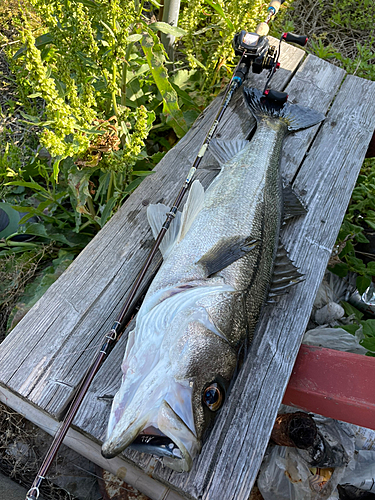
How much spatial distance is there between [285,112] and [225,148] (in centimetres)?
68

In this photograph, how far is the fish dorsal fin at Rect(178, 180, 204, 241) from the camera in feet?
7.32

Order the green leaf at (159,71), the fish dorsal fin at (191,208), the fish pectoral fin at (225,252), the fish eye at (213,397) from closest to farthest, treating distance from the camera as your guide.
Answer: the fish eye at (213,397)
the fish pectoral fin at (225,252)
the fish dorsal fin at (191,208)
the green leaf at (159,71)

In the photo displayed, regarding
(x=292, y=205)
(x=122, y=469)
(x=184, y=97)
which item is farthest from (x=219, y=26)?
(x=122, y=469)

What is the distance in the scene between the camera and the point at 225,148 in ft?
9.16

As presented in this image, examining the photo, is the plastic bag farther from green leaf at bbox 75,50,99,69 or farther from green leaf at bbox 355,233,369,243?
green leaf at bbox 75,50,99,69

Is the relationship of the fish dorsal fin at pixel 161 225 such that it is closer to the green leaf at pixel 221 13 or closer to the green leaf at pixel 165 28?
the green leaf at pixel 165 28

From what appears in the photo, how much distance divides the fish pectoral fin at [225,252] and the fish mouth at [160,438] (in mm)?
769

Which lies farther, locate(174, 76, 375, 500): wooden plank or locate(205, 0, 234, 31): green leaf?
locate(205, 0, 234, 31): green leaf

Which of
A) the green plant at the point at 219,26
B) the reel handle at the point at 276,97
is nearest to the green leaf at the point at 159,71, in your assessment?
the green plant at the point at 219,26

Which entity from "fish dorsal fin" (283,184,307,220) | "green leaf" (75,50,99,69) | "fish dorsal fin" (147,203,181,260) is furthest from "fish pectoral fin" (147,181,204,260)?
"green leaf" (75,50,99,69)

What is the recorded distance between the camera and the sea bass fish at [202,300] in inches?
58.1

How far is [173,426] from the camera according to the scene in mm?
1450

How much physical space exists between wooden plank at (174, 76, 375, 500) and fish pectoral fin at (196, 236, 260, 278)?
0.44 m

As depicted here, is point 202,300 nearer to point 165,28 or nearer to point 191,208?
point 191,208
